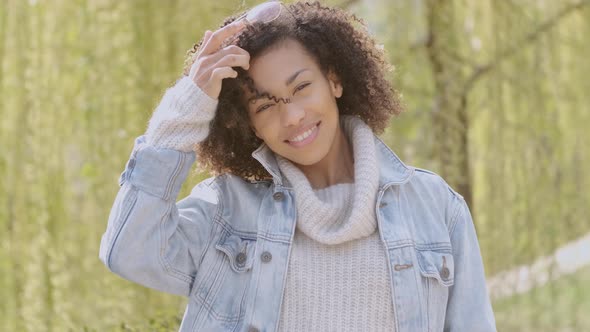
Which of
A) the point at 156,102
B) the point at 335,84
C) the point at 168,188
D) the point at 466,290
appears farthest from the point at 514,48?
the point at 168,188

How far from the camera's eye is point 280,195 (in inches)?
79.1

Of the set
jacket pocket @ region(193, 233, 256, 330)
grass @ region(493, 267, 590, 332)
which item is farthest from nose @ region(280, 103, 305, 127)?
grass @ region(493, 267, 590, 332)

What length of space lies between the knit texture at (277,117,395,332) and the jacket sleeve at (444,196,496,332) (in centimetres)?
14

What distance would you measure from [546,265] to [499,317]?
11.9 inches

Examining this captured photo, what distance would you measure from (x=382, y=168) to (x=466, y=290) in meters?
0.27

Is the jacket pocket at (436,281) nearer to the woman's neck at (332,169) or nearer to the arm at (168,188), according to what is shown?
the woman's neck at (332,169)

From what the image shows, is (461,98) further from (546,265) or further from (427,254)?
(427,254)

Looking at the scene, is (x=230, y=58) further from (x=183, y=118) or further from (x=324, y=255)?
(x=324, y=255)

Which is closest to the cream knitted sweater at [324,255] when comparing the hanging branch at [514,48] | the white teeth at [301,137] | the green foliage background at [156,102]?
the white teeth at [301,137]

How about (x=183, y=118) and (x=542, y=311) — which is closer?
(x=183, y=118)

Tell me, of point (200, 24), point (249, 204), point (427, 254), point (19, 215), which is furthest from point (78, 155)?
point (427, 254)

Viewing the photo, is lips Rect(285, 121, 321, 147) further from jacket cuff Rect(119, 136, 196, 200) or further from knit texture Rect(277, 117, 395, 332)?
jacket cuff Rect(119, 136, 196, 200)

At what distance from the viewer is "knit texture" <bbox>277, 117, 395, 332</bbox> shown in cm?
192

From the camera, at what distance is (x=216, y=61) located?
194cm
